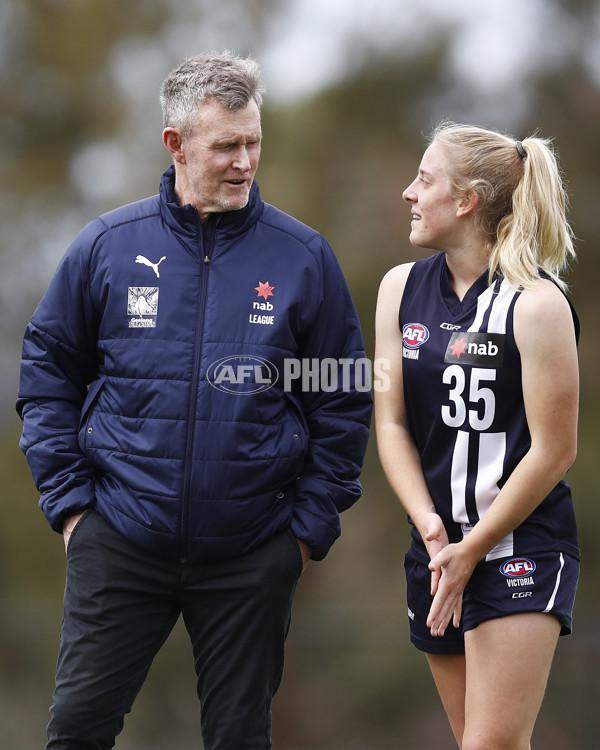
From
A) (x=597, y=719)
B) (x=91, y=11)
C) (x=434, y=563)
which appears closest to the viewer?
(x=434, y=563)

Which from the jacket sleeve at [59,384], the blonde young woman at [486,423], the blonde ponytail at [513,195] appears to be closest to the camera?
the blonde young woman at [486,423]

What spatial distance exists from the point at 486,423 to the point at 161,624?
0.99 meters

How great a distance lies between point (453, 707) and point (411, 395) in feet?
2.67

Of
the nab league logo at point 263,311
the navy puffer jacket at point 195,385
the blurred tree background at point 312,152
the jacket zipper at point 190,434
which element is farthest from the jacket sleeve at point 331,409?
the blurred tree background at point 312,152

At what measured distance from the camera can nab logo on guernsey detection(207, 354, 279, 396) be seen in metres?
2.84

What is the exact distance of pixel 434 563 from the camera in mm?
2771

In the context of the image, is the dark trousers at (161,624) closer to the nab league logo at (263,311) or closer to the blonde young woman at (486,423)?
the blonde young woman at (486,423)

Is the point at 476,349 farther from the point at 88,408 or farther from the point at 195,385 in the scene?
the point at 88,408

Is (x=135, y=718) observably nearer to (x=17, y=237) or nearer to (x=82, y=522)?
(x=17, y=237)

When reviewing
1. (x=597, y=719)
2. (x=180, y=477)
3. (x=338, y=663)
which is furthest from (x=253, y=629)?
(x=338, y=663)

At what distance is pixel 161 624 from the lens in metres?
2.92

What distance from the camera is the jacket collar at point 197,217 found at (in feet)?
9.64

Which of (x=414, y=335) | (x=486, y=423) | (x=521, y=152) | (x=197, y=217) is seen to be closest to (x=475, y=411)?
(x=486, y=423)

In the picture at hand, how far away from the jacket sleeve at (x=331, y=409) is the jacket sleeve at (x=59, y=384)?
58 centimetres
